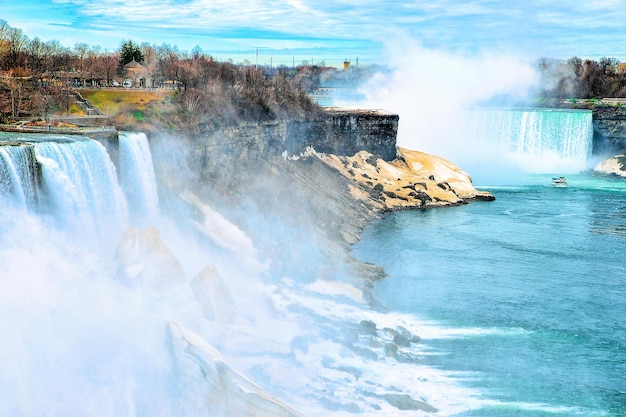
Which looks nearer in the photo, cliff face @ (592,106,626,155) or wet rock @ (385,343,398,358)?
wet rock @ (385,343,398,358)

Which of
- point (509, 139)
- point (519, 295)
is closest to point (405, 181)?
point (519, 295)

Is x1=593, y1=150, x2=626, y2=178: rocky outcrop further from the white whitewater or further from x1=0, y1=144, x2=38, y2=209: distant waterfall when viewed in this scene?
x1=0, y1=144, x2=38, y2=209: distant waterfall

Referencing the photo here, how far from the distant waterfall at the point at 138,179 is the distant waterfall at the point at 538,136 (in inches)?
2378

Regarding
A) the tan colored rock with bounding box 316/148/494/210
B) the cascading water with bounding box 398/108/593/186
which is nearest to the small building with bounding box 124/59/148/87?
the tan colored rock with bounding box 316/148/494/210

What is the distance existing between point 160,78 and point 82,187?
38074 millimetres

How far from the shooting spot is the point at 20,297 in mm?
18891

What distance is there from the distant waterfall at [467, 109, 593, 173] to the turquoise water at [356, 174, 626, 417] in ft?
96.0

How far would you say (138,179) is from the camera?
30688 millimetres

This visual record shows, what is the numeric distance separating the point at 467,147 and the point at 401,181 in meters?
30.0

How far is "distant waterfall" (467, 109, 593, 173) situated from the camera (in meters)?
85.9

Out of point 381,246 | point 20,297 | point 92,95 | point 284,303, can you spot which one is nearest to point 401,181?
point 381,246

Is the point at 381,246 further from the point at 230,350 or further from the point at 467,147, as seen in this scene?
the point at 467,147

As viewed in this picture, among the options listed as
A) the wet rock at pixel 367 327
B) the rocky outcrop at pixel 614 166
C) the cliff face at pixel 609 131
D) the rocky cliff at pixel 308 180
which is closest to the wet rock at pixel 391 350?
the wet rock at pixel 367 327

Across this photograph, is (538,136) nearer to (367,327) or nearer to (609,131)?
(609,131)
